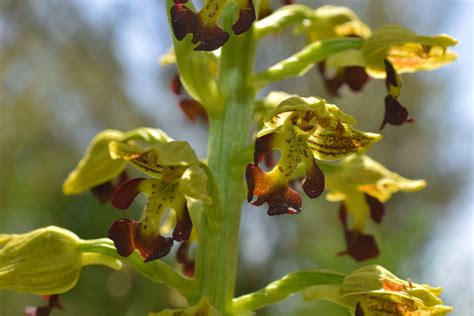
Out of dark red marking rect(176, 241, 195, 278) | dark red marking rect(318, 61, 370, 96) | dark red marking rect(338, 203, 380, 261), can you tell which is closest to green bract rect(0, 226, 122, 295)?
dark red marking rect(176, 241, 195, 278)

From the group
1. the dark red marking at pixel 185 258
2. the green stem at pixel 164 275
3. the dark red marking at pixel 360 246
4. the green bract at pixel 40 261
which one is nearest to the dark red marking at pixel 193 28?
the green stem at pixel 164 275

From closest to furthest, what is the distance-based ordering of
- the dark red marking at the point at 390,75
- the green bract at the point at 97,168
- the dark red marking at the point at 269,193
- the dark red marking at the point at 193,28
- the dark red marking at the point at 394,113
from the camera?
the dark red marking at the point at 269,193
the dark red marking at the point at 193,28
the dark red marking at the point at 394,113
the dark red marking at the point at 390,75
the green bract at the point at 97,168

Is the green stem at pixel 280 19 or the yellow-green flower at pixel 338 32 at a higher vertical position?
the green stem at pixel 280 19

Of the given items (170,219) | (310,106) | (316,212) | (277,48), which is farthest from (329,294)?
(277,48)

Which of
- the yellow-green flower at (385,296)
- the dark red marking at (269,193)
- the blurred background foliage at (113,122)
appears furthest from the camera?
the blurred background foliage at (113,122)

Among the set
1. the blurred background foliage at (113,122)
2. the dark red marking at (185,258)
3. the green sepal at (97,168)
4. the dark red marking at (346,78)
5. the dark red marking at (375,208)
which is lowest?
the blurred background foliage at (113,122)

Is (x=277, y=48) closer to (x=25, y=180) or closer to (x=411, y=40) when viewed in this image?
(x=25, y=180)

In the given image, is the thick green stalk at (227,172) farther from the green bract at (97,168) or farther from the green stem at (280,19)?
the green bract at (97,168)
